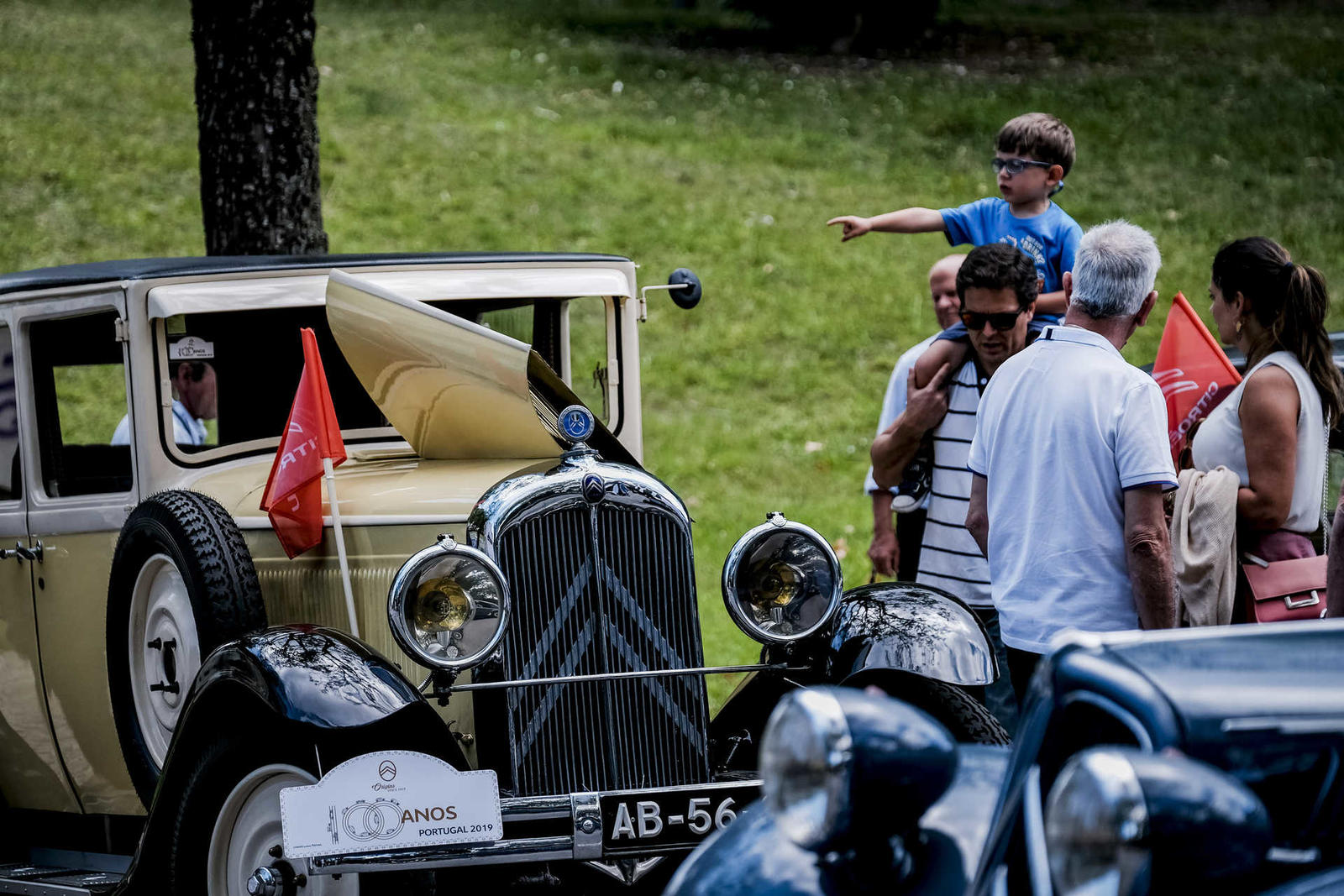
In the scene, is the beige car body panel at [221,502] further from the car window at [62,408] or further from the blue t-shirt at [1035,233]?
the blue t-shirt at [1035,233]

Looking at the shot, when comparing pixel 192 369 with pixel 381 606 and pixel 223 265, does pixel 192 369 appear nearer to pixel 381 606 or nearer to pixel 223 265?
pixel 223 265

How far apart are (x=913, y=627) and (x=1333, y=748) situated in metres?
2.14

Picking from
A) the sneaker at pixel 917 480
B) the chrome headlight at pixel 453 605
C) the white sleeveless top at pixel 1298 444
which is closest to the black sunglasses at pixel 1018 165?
the sneaker at pixel 917 480

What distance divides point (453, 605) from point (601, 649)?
43 centimetres

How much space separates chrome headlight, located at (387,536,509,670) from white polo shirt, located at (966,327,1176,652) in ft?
4.20

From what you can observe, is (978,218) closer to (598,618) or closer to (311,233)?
(598,618)

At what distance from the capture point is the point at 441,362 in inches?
166

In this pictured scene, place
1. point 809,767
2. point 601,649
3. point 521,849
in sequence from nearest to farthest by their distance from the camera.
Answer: point 809,767
point 521,849
point 601,649

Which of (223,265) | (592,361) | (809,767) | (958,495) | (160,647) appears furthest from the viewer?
(592,361)

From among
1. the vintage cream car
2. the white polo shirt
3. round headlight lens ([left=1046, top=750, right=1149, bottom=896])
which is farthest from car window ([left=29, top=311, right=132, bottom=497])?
round headlight lens ([left=1046, top=750, right=1149, bottom=896])

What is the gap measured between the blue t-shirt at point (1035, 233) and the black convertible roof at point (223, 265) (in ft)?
4.30

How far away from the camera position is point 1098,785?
5.07 feet

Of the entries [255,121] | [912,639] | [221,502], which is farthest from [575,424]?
[255,121]

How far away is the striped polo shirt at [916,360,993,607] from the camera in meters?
4.50
